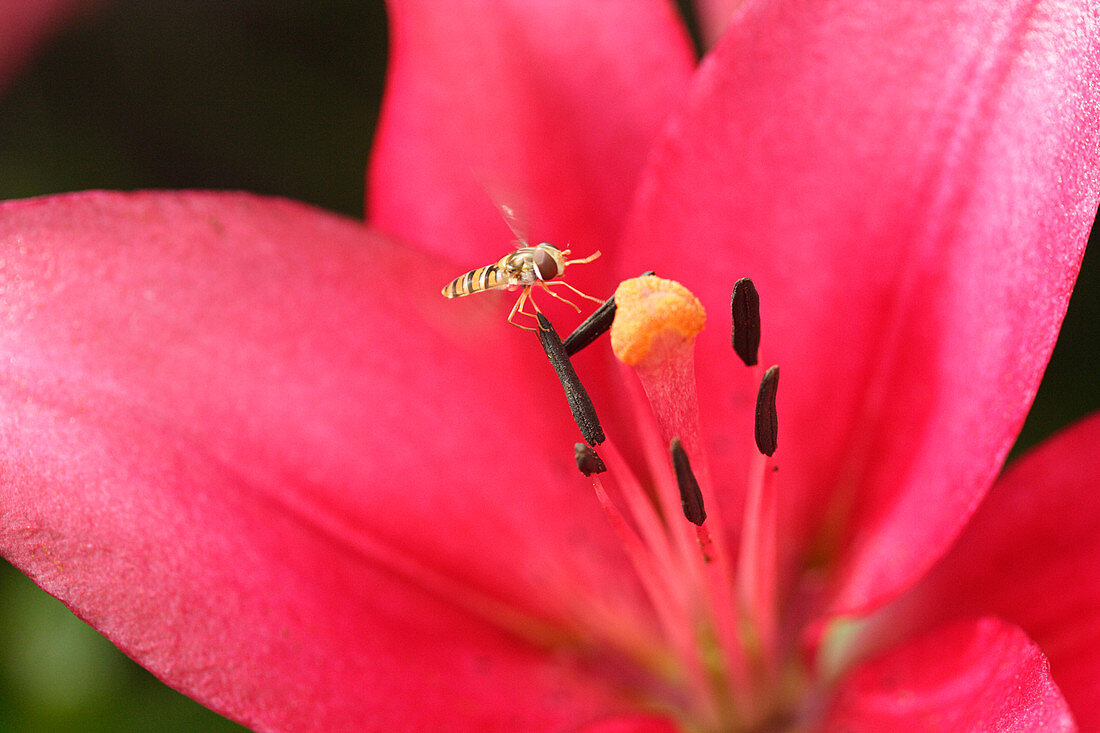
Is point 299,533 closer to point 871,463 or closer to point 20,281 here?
point 20,281

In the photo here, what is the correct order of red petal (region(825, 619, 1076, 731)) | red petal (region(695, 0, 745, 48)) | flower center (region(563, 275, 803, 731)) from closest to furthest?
red petal (region(825, 619, 1076, 731)), flower center (region(563, 275, 803, 731)), red petal (region(695, 0, 745, 48))

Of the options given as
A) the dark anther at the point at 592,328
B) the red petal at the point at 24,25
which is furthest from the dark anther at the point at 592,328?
the red petal at the point at 24,25

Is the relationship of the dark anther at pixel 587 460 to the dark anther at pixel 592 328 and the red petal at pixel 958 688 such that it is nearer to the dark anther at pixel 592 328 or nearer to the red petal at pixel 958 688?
the dark anther at pixel 592 328

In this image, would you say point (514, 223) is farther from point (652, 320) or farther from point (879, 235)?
point (879, 235)

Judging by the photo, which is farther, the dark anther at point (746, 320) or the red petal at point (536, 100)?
the red petal at point (536, 100)

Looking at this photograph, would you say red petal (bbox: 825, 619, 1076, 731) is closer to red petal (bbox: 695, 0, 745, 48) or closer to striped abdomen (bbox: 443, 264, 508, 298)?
striped abdomen (bbox: 443, 264, 508, 298)

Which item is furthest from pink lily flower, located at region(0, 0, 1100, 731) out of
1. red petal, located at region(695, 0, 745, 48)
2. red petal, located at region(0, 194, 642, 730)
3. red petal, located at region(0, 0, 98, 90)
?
red petal, located at region(0, 0, 98, 90)
